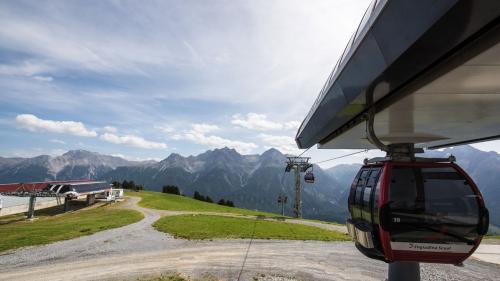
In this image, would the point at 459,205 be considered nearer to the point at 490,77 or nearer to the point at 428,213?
the point at 428,213

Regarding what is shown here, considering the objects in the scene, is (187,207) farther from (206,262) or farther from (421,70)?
(421,70)

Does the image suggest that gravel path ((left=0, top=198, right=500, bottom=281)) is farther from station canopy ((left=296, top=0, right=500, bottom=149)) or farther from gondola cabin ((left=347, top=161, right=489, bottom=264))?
station canopy ((left=296, top=0, right=500, bottom=149))

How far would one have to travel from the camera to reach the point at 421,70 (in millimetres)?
4504

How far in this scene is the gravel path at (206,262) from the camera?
17.5m

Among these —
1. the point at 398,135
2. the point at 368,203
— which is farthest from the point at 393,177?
the point at 398,135

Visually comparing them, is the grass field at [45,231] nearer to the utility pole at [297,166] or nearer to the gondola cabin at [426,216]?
the utility pole at [297,166]

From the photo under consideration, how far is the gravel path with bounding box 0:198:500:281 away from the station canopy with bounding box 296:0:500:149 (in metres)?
11.7

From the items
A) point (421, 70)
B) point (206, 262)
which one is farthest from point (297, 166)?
point (421, 70)

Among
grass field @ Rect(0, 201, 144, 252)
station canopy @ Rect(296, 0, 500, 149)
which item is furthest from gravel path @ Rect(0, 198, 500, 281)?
station canopy @ Rect(296, 0, 500, 149)

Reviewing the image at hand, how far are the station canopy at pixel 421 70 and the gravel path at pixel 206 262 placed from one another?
11656mm

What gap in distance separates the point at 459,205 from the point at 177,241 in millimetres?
24029

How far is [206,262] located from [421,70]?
60.2ft

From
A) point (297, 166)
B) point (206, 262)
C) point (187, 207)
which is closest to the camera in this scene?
point (206, 262)

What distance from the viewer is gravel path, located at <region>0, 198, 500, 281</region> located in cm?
1745
